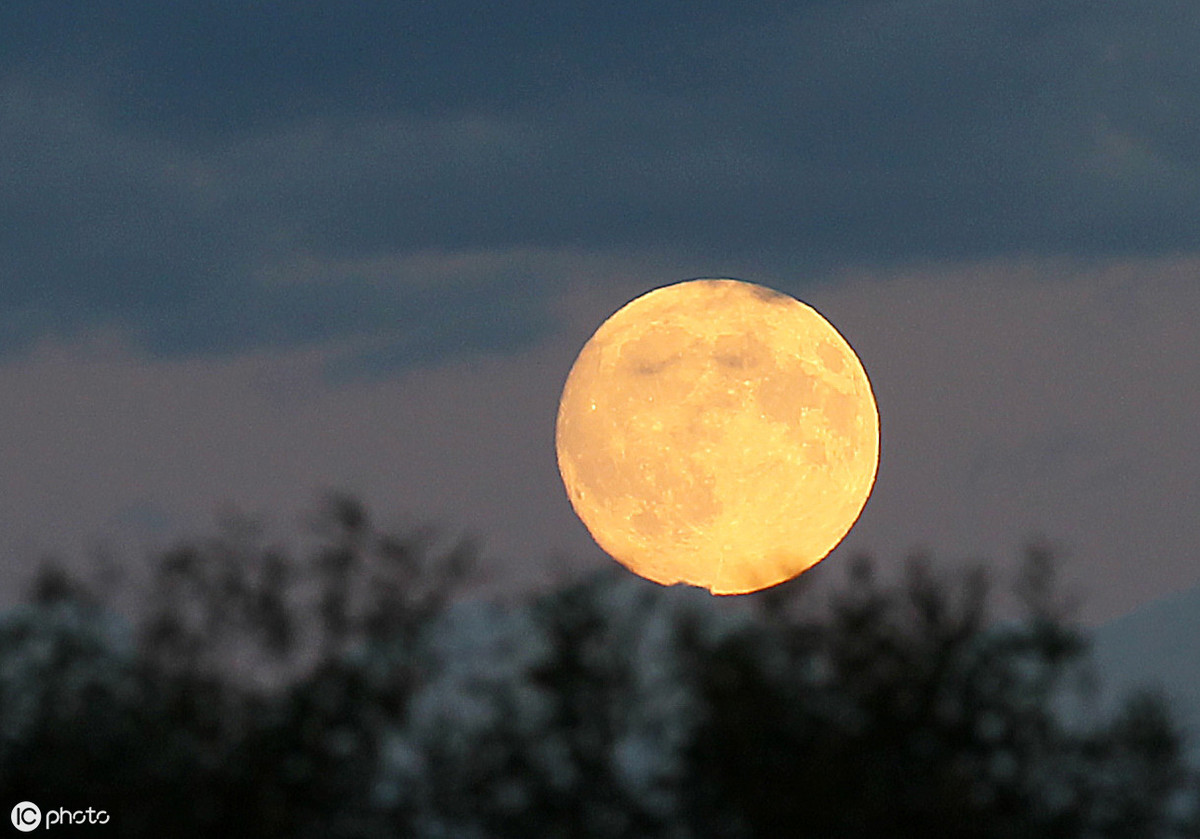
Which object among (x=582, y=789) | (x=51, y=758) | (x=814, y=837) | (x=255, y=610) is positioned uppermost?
(x=255, y=610)

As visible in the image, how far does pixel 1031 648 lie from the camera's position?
722 inches

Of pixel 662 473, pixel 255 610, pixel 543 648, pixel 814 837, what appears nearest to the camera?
pixel 814 837

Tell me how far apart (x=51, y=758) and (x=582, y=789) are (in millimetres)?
5299

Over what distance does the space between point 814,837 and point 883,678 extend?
2.04 m

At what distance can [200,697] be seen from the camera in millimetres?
19031

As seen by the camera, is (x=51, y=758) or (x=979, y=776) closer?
(x=979, y=776)

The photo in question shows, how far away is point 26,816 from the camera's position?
703 inches

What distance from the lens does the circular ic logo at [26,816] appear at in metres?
17.7

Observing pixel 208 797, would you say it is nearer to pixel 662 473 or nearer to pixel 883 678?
pixel 883 678

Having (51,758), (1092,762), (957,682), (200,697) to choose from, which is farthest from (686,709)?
(51,758)

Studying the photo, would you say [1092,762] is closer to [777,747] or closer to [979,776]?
[979,776]

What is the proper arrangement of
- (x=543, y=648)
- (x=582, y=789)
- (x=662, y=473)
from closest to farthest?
(x=582, y=789) → (x=543, y=648) → (x=662, y=473)

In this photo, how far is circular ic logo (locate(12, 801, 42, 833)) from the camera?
17.7m

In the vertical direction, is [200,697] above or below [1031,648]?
above
